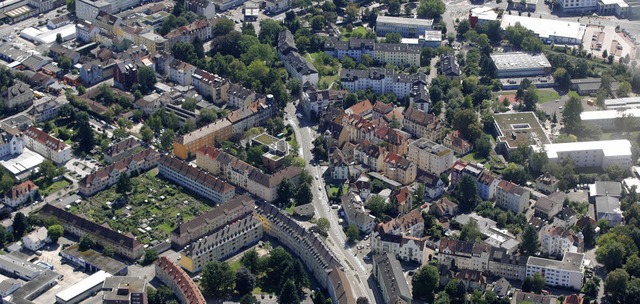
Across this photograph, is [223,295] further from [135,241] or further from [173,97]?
[173,97]

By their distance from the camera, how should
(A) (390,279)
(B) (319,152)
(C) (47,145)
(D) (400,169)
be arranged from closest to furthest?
1. (A) (390,279)
2. (D) (400,169)
3. (C) (47,145)
4. (B) (319,152)

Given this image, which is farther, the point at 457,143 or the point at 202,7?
the point at 202,7

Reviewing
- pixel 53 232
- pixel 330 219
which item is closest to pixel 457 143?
pixel 330 219

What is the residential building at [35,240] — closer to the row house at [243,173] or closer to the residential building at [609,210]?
the row house at [243,173]

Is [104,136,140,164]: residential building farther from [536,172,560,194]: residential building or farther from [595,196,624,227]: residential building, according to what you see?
[595,196,624,227]: residential building

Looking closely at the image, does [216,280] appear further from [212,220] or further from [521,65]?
[521,65]

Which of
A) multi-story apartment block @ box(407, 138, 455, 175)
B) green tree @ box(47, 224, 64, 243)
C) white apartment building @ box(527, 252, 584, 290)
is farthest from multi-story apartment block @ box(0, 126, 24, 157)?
white apartment building @ box(527, 252, 584, 290)

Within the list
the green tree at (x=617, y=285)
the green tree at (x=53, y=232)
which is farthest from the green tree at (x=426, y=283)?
the green tree at (x=53, y=232)
